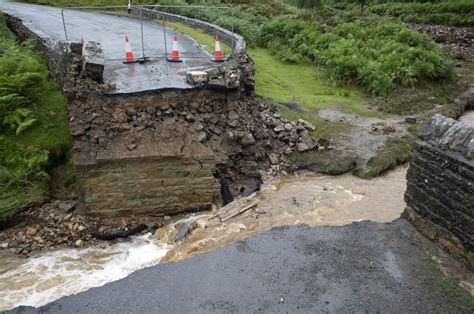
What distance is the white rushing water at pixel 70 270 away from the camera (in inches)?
299

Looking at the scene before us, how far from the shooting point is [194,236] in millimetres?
8688

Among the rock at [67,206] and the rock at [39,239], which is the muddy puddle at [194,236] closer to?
the rock at [39,239]

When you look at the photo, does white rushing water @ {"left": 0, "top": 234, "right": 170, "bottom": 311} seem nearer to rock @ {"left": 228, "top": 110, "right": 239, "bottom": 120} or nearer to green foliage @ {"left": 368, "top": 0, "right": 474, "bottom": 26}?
rock @ {"left": 228, "top": 110, "right": 239, "bottom": 120}

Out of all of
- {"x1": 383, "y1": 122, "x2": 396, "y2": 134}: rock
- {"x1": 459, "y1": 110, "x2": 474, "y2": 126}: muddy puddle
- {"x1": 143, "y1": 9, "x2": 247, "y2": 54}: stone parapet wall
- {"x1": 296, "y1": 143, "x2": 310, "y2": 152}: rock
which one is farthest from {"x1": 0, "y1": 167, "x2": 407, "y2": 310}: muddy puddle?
{"x1": 459, "y1": 110, "x2": 474, "y2": 126}: muddy puddle

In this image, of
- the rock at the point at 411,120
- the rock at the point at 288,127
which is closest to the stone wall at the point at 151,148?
the rock at the point at 288,127

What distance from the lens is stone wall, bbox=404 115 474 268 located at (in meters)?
6.02

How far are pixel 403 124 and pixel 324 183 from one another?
5055 millimetres

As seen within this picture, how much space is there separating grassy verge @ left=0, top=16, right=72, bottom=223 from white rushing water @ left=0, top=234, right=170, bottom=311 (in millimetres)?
1788

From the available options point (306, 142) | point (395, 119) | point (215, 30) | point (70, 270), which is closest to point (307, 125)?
point (306, 142)

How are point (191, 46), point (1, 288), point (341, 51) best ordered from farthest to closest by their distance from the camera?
1. point (341, 51)
2. point (191, 46)
3. point (1, 288)

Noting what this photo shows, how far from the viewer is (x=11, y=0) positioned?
83.9ft

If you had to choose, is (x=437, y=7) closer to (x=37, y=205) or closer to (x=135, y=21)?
(x=135, y=21)

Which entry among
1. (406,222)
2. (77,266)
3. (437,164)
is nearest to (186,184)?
(77,266)

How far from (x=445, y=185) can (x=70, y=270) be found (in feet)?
23.3
